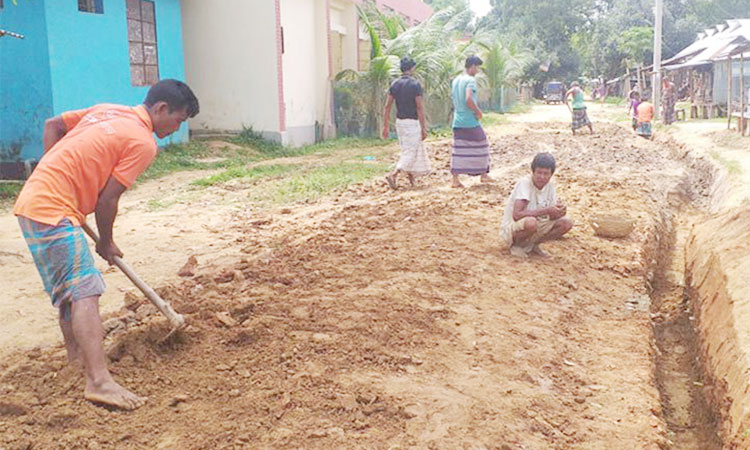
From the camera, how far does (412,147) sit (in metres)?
8.69

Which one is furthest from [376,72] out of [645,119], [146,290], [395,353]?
[146,290]

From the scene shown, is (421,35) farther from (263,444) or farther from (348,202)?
(263,444)

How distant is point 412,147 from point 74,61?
5345 mm

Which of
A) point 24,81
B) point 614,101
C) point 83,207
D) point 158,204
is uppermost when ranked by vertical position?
point 24,81

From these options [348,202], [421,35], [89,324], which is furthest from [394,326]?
[421,35]

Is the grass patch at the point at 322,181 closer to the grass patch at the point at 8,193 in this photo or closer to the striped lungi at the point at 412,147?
the striped lungi at the point at 412,147

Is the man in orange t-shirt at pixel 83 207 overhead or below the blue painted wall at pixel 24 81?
below

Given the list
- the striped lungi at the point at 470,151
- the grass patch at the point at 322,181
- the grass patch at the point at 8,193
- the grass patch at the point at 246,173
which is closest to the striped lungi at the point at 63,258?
the grass patch at the point at 322,181

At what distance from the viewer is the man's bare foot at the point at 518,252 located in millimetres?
5652

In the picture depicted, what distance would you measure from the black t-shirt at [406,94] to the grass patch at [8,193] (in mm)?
4686

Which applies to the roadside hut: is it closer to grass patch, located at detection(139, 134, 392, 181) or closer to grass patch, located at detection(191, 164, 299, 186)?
grass patch, located at detection(139, 134, 392, 181)

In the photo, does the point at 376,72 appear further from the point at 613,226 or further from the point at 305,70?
the point at 613,226

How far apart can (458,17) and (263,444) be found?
16140 mm

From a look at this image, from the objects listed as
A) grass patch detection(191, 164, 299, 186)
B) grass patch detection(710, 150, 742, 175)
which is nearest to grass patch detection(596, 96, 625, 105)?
grass patch detection(710, 150, 742, 175)
